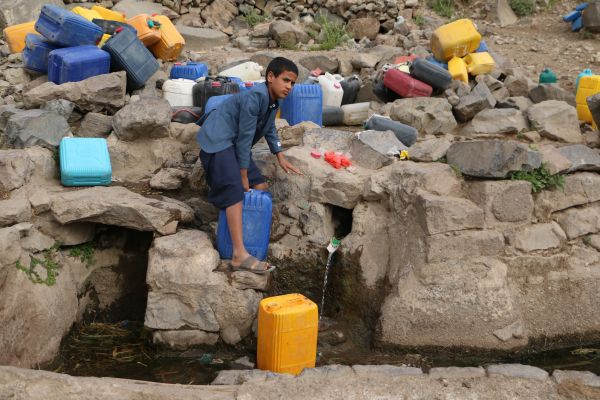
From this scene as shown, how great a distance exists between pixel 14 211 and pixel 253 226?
5.34 ft

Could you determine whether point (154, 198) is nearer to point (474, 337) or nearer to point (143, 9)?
point (474, 337)

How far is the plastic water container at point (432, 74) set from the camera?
23.2 ft

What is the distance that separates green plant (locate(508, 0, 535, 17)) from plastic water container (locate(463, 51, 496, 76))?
421cm

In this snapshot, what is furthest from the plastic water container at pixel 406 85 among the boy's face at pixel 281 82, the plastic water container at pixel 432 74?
the boy's face at pixel 281 82

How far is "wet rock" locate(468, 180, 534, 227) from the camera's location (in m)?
4.99

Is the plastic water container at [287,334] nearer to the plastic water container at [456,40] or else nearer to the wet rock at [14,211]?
the wet rock at [14,211]

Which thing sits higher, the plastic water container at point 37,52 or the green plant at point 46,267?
the plastic water container at point 37,52

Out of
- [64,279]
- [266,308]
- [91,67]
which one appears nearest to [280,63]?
[266,308]

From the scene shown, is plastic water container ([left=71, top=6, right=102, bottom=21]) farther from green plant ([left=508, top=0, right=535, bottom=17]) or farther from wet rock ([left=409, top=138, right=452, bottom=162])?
green plant ([left=508, top=0, right=535, bottom=17])

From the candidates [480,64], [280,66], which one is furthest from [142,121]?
[480,64]

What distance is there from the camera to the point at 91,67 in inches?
262

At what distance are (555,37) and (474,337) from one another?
7.16 m

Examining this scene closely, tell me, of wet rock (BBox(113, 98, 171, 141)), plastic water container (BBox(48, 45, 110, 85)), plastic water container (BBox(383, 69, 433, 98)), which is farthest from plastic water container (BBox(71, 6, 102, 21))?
plastic water container (BBox(383, 69, 433, 98))

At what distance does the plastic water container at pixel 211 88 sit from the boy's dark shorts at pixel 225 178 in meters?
1.77
